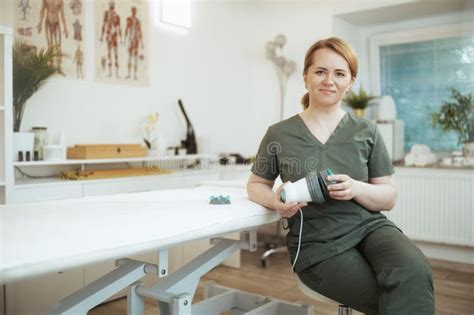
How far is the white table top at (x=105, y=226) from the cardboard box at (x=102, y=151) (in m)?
0.95

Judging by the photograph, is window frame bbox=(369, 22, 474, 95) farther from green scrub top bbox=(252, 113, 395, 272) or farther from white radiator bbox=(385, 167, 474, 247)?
green scrub top bbox=(252, 113, 395, 272)

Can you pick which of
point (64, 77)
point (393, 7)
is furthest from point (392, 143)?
point (64, 77)

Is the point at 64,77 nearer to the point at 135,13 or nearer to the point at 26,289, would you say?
the point at 135,13

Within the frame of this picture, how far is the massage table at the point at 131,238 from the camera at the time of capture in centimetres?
101

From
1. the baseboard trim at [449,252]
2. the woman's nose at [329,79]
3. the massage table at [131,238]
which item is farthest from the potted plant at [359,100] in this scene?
the woman's nose at [329,79]

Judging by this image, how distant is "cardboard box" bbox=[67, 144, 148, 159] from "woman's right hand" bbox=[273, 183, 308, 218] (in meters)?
1.45

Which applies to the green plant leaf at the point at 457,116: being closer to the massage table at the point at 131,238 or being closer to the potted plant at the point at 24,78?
the massage table at the point at 131,238

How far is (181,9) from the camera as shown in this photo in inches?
135

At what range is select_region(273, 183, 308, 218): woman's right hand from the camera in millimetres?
1420

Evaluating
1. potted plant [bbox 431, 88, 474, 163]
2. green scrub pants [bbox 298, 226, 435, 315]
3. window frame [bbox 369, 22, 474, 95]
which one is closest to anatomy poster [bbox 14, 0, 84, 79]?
green scrub pants [bbox 298, 226, 435, 315]

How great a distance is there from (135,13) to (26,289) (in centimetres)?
187

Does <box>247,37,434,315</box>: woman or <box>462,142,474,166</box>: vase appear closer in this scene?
<box>247,37,434,315</box>: woman

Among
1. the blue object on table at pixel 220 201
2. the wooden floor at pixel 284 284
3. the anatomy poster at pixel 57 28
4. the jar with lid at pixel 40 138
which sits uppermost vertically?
the anatomy poster at pixel 57 28

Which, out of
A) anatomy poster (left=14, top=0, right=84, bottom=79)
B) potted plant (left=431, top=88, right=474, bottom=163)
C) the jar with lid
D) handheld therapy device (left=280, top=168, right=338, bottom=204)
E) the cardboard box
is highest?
anatomy poster (left=14, top=0, right=84, bottom=79)
